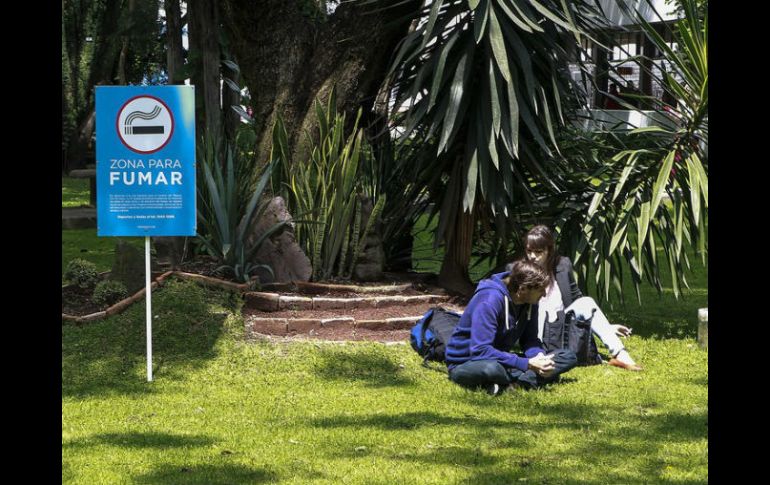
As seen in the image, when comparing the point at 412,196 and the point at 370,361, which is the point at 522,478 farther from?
the point at 412,196

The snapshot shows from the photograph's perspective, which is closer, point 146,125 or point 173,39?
point 146,125

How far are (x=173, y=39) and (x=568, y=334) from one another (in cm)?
633

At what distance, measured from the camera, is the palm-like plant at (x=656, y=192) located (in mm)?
9492

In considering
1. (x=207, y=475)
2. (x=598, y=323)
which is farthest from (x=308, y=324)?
(x=207, y=475)

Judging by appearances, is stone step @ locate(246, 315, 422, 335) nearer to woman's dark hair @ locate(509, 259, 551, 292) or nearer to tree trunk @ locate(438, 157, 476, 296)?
tree trunk @ locate(438, 157, 476, 296)

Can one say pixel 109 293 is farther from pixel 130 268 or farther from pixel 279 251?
pixel 279 251

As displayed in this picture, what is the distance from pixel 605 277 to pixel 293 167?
294 cm

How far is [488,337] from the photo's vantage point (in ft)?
Answer: 24.4

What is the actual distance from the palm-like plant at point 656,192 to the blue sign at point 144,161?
142 inches

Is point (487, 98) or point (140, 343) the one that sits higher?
point (487, 98)

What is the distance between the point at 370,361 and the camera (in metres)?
8.49

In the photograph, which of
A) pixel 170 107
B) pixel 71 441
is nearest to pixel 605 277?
pixel 170 107

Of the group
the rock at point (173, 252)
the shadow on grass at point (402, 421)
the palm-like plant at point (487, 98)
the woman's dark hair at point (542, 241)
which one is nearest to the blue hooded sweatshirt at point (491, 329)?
the woman's dark hair at point (542, 241)

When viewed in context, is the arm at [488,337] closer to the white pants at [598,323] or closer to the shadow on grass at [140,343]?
the white pants at [598,323]
